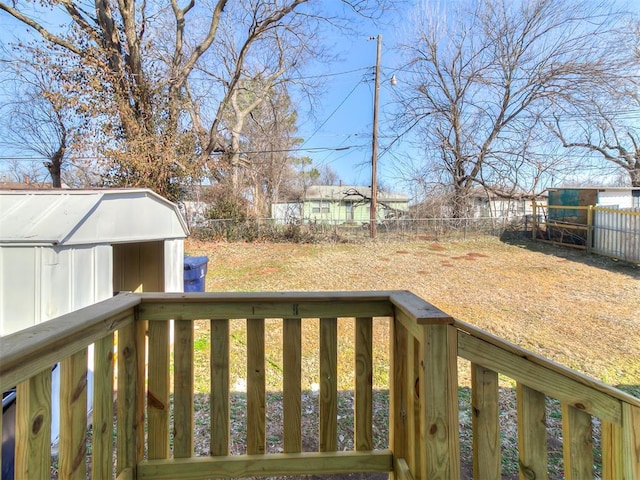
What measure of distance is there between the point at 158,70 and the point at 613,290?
11.7 meters

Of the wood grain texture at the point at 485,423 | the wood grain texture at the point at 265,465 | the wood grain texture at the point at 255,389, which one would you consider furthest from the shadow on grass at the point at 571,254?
the wood grain texture at the point at 255,389

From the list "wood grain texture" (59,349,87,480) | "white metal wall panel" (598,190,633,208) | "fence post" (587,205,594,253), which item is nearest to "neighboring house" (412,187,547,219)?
"white metal wall panel" (598,190,633,208)

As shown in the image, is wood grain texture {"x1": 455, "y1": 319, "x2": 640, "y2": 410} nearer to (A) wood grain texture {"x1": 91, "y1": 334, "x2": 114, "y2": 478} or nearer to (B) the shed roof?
(A) wood grain texture {"x1": 91, "y1": 334, "x2": 114, "y2": 478}

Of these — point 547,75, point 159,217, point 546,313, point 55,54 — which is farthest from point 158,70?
point 547,75

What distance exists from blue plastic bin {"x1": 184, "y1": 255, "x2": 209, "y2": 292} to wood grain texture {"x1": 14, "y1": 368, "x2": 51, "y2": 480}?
402 centimetres

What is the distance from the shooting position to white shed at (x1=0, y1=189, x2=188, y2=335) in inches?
92.4

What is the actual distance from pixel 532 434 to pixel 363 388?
593mm

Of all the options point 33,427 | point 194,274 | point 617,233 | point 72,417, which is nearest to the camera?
point 33,427

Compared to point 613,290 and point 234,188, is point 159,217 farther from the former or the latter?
point 234,188

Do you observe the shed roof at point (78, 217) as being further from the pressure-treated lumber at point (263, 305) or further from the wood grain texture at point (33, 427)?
the wood grain texture at point (33, 427)

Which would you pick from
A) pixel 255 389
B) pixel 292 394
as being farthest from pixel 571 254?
pixel 255 389

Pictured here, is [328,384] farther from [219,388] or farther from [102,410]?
[102,410]

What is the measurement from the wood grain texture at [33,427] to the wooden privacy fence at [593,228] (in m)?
11.2

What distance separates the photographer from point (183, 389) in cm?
135
